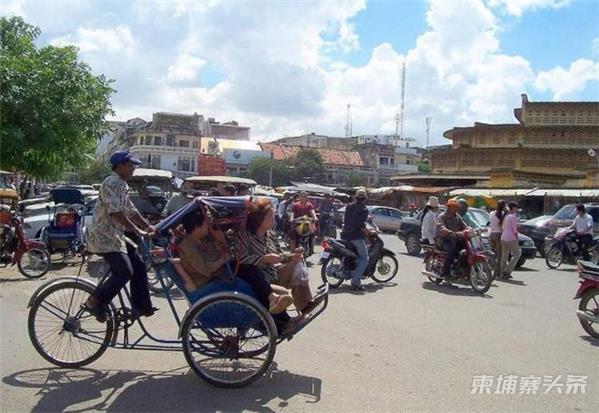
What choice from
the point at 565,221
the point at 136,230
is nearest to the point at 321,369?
the point at 136,230

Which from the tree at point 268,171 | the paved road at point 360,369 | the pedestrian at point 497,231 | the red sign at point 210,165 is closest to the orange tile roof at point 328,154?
the red sign at point 210,165

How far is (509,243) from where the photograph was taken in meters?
12.8

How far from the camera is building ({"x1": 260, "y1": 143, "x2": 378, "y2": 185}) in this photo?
85.8m

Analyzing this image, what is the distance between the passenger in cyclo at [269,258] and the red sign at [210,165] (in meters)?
77.1

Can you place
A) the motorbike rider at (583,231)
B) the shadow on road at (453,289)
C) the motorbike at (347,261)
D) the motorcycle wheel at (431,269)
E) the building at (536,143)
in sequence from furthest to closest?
the building at (536,143) < the motorbike rider at (583,231) < the motorcycle wheel at (431,269) < the motorbike at (347,261) < the shadow on road at (453,289)

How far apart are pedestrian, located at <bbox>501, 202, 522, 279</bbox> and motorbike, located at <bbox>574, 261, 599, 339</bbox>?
552 cm

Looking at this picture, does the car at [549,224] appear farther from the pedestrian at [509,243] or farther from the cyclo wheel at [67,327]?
the cyclo wheel at [67,327]

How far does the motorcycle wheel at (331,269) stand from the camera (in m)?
10.5

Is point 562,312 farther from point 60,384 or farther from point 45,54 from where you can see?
point 45,54

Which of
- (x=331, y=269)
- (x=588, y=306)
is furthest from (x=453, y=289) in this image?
(x=588, y=306)

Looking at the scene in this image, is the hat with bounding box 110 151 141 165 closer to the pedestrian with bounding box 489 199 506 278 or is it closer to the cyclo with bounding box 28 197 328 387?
the cyclo with bounding box 28 197 328 387

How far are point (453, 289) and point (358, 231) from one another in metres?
2.15

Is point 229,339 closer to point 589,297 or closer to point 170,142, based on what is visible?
point 589,297

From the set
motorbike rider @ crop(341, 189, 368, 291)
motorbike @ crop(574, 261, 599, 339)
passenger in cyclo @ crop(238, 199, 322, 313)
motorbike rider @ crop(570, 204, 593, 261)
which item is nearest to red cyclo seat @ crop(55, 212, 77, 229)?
motorbike rider @ crop(341, 189, 368, 291)
